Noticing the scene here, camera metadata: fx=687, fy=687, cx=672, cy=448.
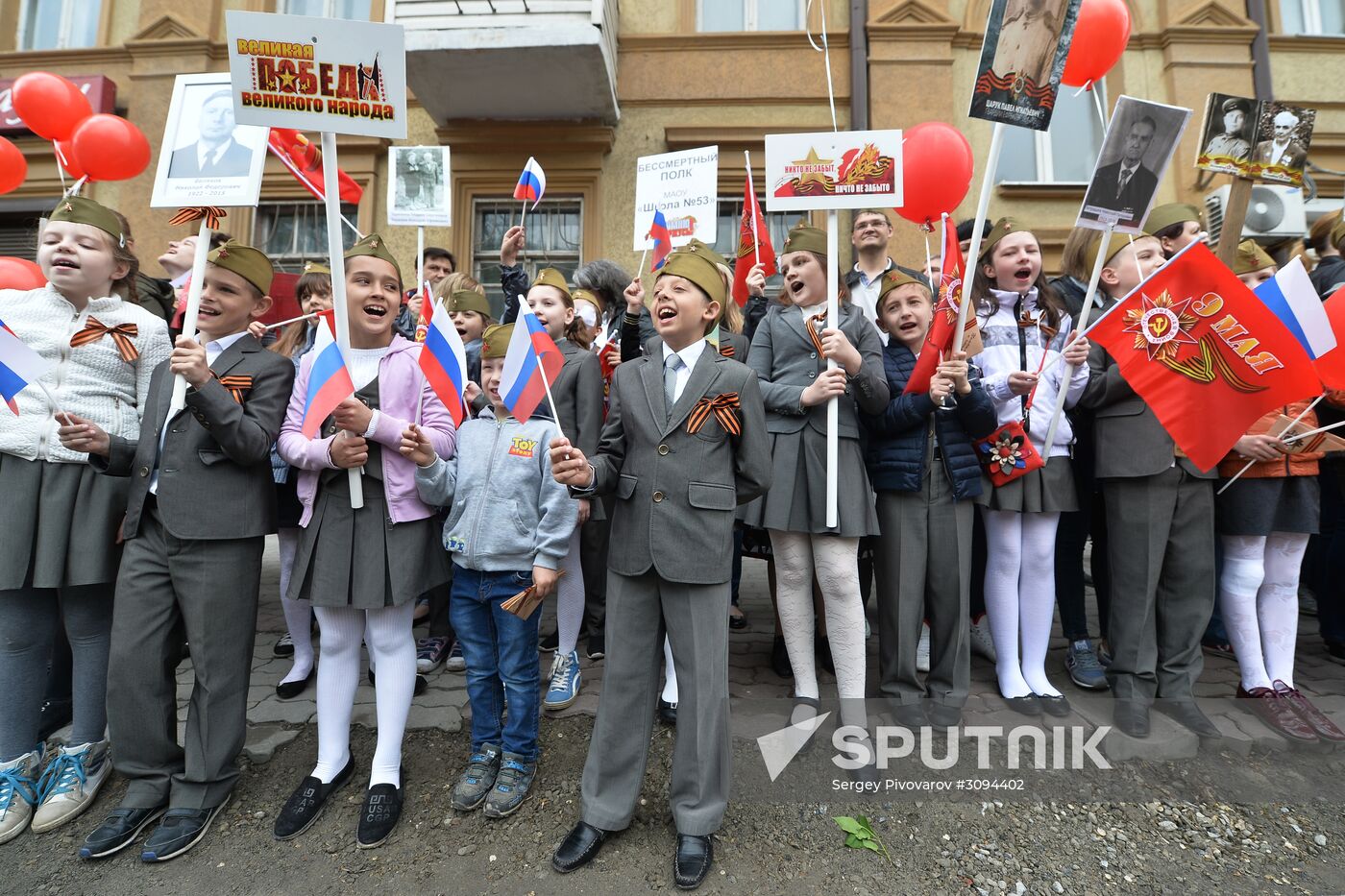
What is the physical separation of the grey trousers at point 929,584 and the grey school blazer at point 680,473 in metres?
0.93

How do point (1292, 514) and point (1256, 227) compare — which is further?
point (1256, 227)

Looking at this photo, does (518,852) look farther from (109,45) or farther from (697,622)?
(109,45)

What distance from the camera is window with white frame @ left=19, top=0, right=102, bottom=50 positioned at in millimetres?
9266

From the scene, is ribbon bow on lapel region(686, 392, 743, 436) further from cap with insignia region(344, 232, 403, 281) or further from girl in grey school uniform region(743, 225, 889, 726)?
cap with insignia region(344, 232, 403, 281)

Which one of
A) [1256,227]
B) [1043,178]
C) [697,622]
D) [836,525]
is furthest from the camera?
[1043,178]

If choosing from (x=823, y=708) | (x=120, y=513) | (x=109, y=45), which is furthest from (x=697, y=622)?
(x=109, y=45)

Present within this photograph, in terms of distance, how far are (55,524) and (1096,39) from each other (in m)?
4.67

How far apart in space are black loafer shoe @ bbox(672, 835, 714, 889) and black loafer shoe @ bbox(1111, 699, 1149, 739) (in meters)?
1.92

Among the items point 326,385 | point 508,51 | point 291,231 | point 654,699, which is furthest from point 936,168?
point 291,231

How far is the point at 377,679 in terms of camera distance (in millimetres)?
2508

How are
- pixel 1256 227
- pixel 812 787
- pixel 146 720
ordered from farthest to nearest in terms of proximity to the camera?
1. pixel 1256 227
2. pixel 812 787
3. pixel 146 720

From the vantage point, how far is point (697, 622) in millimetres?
2254

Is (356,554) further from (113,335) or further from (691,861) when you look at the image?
(691,861)

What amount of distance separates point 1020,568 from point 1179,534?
0.67 m
